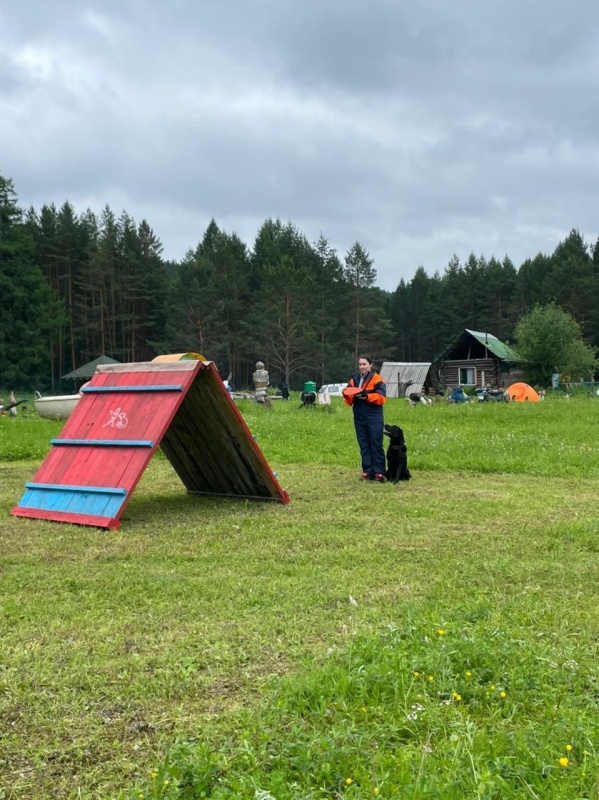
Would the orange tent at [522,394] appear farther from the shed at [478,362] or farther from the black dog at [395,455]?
the black dog at [395,455]

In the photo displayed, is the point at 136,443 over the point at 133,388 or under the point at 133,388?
under

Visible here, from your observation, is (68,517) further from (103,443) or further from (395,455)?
(395,455)

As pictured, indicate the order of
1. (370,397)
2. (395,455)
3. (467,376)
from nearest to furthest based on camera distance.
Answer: (370,397) < (395,455) < (467,376)

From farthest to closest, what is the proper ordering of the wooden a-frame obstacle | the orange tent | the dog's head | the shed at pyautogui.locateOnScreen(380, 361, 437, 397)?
the shed at pyautogui.locateOnScreen(380, 361, 437, 397) → the orange tent → the dog's head → the wooden a-frame obstacle

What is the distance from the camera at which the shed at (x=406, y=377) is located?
4503 cm

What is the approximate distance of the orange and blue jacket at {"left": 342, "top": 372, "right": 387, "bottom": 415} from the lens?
9297mm

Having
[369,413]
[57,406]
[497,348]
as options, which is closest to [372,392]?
[369,413]

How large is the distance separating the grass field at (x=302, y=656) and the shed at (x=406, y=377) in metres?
38.3

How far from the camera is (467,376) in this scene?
1941 inches

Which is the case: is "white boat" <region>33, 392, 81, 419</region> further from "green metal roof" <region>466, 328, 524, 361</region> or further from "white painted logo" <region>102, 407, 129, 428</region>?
"green metal roof" <region>466, 328, 524, 361</region>

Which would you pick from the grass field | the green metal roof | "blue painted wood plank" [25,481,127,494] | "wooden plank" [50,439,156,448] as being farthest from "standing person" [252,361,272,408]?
the green metal roof

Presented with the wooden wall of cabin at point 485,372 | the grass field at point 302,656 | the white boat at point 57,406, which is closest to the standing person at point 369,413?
the grass field at point 302,656

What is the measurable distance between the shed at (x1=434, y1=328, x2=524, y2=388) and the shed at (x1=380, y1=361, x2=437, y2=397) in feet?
7.52

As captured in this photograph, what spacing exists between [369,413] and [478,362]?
40.9m
